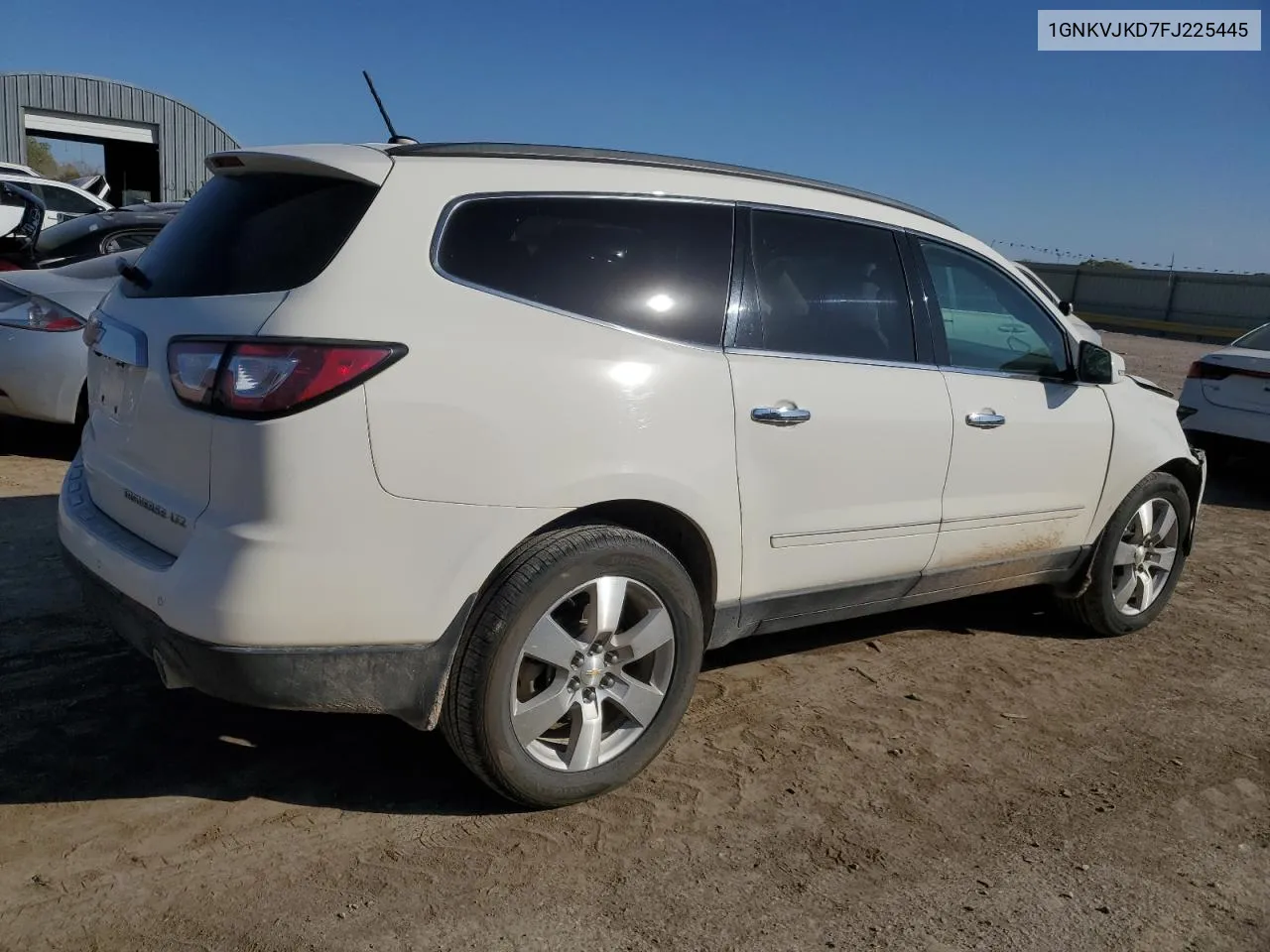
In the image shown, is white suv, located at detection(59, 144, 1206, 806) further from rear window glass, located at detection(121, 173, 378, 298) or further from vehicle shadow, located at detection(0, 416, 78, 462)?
vehicle shadow, located at detection(0, 416, 78, 462)

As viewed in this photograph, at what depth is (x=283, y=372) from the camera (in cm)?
267

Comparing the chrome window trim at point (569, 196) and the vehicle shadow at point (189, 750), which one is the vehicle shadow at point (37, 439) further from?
the chrome window trim at point (569, 196)

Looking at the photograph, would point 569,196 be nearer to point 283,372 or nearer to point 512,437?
point 512,437

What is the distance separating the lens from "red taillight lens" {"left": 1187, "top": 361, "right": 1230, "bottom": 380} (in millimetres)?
8703

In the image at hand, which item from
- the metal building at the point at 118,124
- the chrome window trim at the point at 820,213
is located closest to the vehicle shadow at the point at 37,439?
the chrome window trim at the point at 820,213

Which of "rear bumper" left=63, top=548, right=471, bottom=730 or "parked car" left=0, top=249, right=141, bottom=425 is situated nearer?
"rear bumper" left=63, top=548, right=471, bottom=730

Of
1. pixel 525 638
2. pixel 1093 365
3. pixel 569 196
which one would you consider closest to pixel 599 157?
pixel 569 196

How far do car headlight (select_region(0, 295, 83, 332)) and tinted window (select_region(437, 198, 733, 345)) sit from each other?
4.49 meters

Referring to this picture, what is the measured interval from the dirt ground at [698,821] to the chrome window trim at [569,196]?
54.1 inches

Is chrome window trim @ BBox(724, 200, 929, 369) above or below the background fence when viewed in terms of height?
above

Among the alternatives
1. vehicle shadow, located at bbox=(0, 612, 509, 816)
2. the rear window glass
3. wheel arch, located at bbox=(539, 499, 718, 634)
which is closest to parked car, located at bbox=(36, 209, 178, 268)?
vehicle shadow, located at bbox=(0, 612, 509, 816)

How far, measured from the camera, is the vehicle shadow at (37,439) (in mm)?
7328

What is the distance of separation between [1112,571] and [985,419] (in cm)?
136

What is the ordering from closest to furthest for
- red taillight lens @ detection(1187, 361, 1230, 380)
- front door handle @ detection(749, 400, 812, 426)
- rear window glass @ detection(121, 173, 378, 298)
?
rear window glass @ detection(121, 173, 378, 298)
front door handle @ detection(749, 400, 812, 426)
red taillight lens @ detection(1187, 361, 1230, 380)
